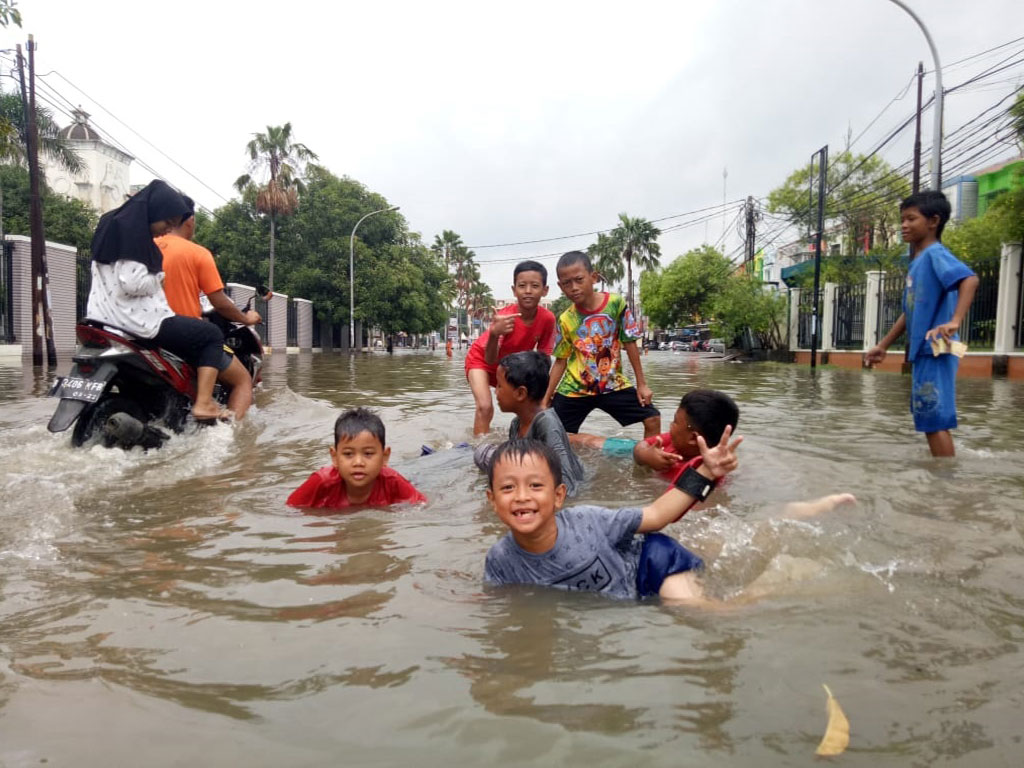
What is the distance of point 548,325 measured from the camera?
653 centimetres

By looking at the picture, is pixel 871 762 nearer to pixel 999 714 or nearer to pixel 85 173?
pixel 999 714

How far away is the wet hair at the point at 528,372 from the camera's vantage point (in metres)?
4.64

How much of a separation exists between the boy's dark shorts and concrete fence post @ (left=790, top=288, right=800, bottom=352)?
27508mm

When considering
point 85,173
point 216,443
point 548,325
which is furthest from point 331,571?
point 85,173

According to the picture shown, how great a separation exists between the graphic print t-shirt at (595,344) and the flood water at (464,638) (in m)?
1.55

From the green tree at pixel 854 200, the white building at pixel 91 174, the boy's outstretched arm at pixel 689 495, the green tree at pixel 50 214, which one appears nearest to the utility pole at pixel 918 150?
the green tree at pixel 854 200

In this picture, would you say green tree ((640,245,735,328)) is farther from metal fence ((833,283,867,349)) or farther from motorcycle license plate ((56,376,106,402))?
motorcycle license plate ((56,376,106,402))

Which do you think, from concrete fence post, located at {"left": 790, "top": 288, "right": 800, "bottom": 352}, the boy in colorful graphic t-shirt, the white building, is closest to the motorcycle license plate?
the boy in colorful graphic t-shirt

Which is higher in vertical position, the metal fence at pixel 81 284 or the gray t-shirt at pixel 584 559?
the metal fence at pixel 81 284

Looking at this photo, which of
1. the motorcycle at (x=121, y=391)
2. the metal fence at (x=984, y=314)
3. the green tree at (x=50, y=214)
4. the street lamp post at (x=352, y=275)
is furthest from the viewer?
the street lamp post at (x=352, y=275)

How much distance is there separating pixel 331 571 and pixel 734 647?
143 centimetres

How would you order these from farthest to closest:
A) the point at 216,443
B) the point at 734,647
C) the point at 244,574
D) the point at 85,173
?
the point at 85,173 < the point at 216,443 < the point at 244,574 < the point at 734,647

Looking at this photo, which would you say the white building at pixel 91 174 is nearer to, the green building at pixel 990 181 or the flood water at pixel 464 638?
the green building at pixel 990 181

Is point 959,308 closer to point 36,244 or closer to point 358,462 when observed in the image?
point 358,462
